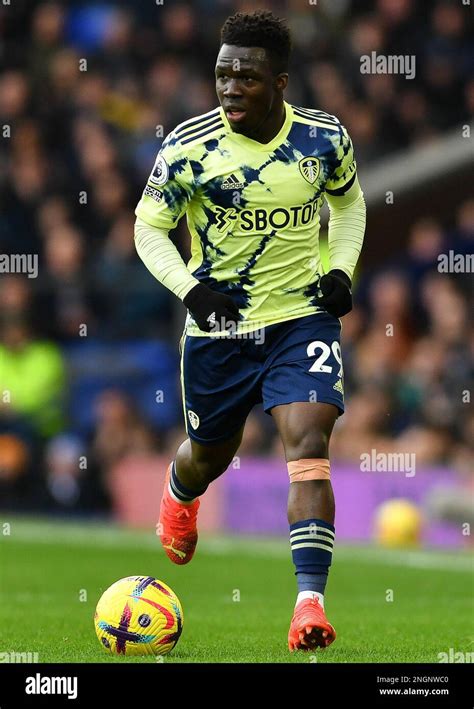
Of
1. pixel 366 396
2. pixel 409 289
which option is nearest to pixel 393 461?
pixel 366 396

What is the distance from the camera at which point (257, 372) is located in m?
7.46

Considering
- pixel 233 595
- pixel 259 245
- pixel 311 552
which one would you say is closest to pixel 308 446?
pixel 311 552

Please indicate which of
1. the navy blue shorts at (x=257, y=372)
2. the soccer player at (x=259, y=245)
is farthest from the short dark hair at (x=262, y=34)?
the navy blue shorts at (x=257, y=372)

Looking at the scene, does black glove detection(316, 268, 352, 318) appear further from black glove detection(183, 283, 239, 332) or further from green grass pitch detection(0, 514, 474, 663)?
green grass pitch detection(0, 514, 474, 663)

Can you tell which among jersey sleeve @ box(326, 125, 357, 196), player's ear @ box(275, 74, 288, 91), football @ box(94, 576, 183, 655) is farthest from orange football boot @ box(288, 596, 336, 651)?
player's ear @ box(275, 74, 288, 91)

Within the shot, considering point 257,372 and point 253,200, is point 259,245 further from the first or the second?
point 257,372

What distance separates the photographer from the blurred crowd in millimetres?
15570

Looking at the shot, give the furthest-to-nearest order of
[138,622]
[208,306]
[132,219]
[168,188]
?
[132,219], [168,188], [208,306], [138,622]

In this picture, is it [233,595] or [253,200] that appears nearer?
[253,200]

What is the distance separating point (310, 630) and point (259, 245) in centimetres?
185

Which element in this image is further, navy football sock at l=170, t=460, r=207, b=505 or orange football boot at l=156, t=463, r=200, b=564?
orange football boot at l=156, t=463, r=200, b=564

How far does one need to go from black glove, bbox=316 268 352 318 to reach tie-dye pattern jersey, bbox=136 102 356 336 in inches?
3.0

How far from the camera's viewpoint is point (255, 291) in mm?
7426

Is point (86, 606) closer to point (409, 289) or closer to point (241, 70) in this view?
point (241, 70)
